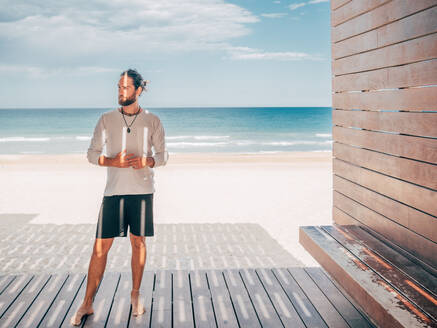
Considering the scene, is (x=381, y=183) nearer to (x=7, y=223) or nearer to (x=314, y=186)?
(x=7, y=223)

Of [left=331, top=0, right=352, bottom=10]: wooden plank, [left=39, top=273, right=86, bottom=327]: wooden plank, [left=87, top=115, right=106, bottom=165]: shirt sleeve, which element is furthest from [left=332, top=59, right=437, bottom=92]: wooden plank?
[left=39, top=273, right=86, bottom=327]: wooden plank

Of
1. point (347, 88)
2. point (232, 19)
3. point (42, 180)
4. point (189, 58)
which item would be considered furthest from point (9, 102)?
point (347, 88)

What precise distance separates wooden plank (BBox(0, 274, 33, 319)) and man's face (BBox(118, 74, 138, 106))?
4.70 ft

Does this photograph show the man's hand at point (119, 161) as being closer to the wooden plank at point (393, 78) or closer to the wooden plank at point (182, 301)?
the wooden plank at point (182, 301)

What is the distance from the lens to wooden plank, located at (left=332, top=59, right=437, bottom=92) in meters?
2.21

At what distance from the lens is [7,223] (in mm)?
5746

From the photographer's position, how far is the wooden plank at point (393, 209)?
2.27m

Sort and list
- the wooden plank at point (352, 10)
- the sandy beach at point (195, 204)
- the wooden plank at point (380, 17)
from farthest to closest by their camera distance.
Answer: the sandy beach at point (195, 204) → the wooden plank at point (352, 10) → the wooden plank at point (380, 17)

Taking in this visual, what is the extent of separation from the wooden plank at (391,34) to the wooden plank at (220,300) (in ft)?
6.07

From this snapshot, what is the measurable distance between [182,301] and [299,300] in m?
0.73

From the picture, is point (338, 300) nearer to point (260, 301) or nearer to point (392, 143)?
point (260, 301)

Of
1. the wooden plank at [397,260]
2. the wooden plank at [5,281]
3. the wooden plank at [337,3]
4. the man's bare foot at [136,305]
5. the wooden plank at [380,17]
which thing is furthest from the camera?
the wooden plank at [337,3]

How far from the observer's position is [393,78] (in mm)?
2557

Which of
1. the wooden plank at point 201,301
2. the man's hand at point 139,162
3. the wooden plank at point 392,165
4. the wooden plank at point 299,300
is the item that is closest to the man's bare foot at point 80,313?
the wooden plank at point 201,301
